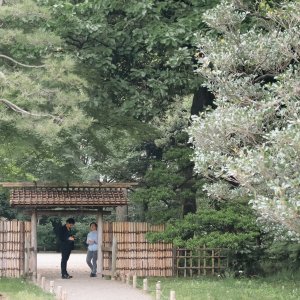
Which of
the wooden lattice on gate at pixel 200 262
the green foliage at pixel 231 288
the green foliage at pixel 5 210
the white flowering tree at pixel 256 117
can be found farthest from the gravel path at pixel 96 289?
the green foliage at pixel 5 210

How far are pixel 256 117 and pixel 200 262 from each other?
353 inches

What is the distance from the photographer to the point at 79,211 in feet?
65.2

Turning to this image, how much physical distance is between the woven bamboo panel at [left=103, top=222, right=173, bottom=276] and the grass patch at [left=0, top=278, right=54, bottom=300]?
8.89 ft

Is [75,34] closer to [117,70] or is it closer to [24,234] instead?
[117,70]

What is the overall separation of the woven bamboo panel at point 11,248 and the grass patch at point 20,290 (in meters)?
0.87

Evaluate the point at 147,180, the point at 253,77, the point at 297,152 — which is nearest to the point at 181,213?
the point at 147,180

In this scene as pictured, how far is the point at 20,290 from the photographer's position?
15.8 meters

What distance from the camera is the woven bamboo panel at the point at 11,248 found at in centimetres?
1947

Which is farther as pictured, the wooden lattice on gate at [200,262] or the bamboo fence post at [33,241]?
the wooden lattice on gate at [200,262]

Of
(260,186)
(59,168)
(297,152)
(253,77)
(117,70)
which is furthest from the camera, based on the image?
(59,168)

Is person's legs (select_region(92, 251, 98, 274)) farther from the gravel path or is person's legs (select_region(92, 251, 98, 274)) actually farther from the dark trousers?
the dark trousers

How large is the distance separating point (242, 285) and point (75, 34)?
7549mm

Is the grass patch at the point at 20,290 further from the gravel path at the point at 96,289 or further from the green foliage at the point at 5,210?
the green foliage at the point at 5,210

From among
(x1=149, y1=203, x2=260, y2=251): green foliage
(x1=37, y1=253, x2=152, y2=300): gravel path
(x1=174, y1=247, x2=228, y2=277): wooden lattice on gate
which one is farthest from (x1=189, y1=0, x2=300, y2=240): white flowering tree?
(x1=174, y1=247, x2=228, y2=277): wooden lattice on gate
